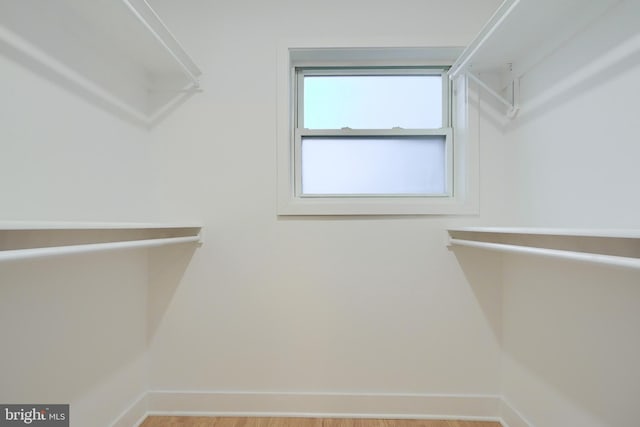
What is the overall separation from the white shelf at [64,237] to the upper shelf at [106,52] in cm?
52

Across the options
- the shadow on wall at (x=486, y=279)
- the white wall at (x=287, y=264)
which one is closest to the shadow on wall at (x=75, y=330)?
the white wall at (x=287, y=264)

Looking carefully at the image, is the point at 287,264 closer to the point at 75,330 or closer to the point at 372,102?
the point at 75,330

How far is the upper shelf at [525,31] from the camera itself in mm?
1080

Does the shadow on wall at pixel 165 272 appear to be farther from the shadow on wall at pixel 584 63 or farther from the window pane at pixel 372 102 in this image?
the shadow on wall at pixel 584 63

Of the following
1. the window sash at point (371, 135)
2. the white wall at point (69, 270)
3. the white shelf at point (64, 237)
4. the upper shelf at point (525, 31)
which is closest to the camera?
the white shelf at point (64, 237)

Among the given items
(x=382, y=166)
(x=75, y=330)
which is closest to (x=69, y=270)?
(x=75, y=330)

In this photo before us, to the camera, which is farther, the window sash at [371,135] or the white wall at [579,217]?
the window sash at [371,135]

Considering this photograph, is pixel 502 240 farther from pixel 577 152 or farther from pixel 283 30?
pixel 283 30

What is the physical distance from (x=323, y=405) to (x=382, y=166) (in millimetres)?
1303

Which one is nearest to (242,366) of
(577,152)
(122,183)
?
(122,183)

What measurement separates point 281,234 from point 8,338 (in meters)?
1.04

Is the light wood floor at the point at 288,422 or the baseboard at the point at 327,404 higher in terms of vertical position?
the baseboard at the point at 327,404

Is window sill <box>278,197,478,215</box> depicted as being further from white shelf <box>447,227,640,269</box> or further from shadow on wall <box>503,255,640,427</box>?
shadow on wall <box>503,255,640,427</box>
